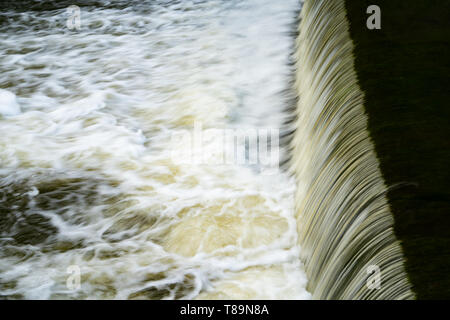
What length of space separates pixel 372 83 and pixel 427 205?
1.14m

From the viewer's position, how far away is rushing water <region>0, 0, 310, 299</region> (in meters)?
3.33

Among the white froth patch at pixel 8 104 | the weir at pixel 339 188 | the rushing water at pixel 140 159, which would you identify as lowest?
the rushing water at pixel 140 159

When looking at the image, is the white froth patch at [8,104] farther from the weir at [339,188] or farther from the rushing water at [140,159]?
the weir at [339,188]

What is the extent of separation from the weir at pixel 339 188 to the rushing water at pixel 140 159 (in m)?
0.22

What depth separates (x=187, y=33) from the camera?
6.41 m

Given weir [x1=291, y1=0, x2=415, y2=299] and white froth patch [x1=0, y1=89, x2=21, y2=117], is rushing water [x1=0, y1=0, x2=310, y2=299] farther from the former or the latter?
weir [x1=291, y1=0, x2=415, y2=299]

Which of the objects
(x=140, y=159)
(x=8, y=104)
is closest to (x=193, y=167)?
(x=140, y=159)

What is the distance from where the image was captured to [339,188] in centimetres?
306

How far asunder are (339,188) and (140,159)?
1.78 metres

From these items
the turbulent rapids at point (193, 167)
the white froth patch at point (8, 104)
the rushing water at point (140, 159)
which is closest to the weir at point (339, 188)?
the turbulent rapids at point (193, 167)

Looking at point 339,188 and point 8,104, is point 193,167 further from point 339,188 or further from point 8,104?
point 8,104

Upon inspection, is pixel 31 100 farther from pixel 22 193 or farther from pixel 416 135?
pixel 416 135

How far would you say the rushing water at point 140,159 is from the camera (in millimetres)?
3328
